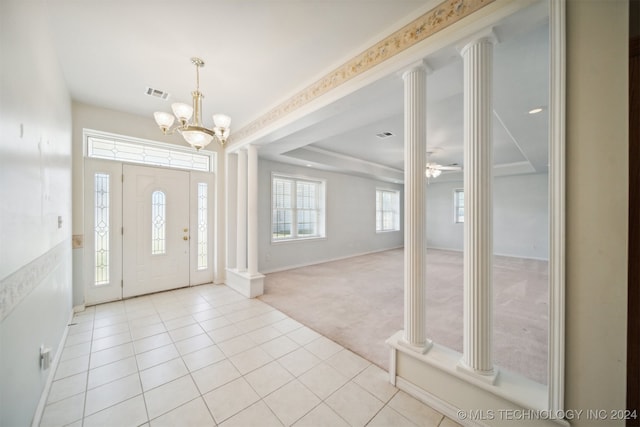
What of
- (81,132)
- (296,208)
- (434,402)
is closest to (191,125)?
(81,132)

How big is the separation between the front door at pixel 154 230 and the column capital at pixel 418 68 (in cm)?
406

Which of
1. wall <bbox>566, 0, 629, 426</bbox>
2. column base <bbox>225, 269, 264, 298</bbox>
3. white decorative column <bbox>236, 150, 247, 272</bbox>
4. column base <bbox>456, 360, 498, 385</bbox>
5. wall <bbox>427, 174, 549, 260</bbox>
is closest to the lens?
wall <bbox>566, 0, 629, 426</bbox>

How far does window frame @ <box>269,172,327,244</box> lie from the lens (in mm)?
5777

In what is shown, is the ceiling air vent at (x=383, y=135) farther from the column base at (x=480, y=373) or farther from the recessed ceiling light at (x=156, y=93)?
the column base at (x=480, y=373)


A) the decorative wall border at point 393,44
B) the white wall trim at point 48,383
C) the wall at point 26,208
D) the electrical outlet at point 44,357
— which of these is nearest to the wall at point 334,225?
the decorative wall border at point 393,44

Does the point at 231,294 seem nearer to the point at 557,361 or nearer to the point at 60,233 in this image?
the point at 60,233

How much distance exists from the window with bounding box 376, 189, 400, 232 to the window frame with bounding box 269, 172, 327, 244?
2856 mm

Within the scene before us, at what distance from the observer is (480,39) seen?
1531 millimetres

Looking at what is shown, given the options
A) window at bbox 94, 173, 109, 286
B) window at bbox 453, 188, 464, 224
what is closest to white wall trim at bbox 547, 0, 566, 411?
window at bbox 94, 173, 109, 286

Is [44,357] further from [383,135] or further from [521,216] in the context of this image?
[521,216]

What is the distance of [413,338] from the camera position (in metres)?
1.81

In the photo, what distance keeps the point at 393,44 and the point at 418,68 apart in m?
0.34

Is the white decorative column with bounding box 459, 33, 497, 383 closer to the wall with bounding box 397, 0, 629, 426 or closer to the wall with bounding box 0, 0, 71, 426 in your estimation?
the wall with bounding box 397, 0, 629, 426

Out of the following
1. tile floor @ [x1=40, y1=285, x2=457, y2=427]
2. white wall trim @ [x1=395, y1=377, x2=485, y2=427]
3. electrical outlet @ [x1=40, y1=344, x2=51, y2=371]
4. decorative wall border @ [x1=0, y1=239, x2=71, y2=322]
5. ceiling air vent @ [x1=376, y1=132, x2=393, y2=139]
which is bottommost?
tile floor @ [x1=40, y1=285, x2=457, y2=427]
